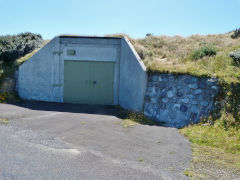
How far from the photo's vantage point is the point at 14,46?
15945 millimetres

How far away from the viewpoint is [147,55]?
1273cm

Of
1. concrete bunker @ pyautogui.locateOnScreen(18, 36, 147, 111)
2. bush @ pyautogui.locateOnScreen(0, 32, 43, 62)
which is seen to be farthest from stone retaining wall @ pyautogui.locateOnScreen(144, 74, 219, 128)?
bush @ pyautogui.locateOnScreen(0, 32, 43, 62)

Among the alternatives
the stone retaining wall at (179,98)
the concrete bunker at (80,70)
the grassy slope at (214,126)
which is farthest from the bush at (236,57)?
the concrete bunker at (80,70)

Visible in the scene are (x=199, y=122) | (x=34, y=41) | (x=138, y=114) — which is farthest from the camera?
(x=34, y=41)

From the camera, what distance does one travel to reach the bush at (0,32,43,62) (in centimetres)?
1567

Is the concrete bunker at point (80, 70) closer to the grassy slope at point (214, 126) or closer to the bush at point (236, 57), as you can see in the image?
the grassy slope at point (214, 126)

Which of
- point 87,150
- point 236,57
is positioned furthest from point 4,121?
point 236,57

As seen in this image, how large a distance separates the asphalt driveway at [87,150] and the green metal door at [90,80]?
395 centimetres

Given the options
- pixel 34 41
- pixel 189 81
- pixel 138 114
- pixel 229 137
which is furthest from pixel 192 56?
pixel 34 41

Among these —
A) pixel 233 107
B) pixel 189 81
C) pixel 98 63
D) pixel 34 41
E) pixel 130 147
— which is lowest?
pixel 130 147

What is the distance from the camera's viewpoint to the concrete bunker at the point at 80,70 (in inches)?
506

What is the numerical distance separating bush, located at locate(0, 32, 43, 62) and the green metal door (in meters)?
5.13

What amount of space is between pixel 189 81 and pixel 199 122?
1.85 meters

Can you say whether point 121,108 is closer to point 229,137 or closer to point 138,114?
point 138,114
